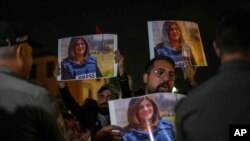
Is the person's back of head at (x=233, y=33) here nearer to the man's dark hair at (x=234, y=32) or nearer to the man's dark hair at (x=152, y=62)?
the man's dark hair at (x=234, y=32)

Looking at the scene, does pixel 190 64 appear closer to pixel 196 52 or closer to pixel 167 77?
pixel 196 52

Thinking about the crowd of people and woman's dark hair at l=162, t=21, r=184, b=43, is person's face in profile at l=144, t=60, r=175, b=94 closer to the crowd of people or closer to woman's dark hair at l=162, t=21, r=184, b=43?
the crowd of people

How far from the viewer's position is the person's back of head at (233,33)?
7.90ft

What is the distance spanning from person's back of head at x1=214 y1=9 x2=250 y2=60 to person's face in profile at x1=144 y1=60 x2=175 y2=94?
157 cm

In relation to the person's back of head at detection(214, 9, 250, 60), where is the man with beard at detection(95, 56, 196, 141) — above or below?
below

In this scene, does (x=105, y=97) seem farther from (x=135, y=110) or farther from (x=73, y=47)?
(x=135, y=110)

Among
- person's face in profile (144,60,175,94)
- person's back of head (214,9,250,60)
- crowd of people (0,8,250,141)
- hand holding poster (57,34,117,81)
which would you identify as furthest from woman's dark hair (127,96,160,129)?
hand holding poster (57,34,117,81)

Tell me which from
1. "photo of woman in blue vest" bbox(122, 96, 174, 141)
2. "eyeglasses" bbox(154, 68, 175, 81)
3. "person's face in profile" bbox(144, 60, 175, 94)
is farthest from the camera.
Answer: "eyeglasses" bbox(154, 68, 175, 81)

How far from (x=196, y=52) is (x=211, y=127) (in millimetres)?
2740

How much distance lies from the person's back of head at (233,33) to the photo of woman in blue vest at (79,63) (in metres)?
2.40

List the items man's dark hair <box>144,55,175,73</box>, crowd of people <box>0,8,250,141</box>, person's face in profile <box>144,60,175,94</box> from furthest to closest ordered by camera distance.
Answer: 1. man's dark hair <box>144,55,175,73</box>
2. person's face in profile <box>144,60,175,94</box>
3. crowd of people <box>0,8,250,141</box>

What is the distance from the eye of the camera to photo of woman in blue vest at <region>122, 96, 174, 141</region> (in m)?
3.42

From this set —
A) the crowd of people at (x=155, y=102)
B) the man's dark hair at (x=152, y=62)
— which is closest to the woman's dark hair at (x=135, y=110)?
the crowd of people at (x=155, y=102)

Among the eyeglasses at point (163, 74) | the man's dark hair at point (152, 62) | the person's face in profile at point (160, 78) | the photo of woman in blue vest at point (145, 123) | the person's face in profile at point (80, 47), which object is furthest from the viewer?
the person's face in profile at point (80, 47)
